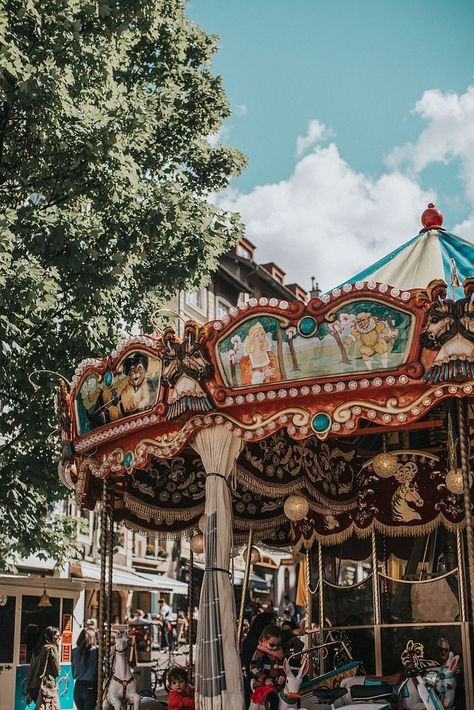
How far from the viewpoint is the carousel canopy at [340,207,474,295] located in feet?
33.4

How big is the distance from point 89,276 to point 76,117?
2283 millimetres

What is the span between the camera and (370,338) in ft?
25.6

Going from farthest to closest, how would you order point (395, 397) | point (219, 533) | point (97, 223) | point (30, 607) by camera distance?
1. point (30, 607)
2. point (97, 223)
3. point (219, 533)
4. point (395, 397)

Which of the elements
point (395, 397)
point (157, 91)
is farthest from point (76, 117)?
point (395, 397)

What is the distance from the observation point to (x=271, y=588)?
42312 mm

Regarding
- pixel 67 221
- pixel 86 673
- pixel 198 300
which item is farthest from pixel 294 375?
pixel 198 300

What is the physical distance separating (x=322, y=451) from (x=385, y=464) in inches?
50.5

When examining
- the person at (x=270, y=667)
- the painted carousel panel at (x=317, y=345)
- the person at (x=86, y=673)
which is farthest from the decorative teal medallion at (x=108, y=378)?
the person at (x=86, y=673)

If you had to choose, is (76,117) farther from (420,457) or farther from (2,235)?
(420,457)

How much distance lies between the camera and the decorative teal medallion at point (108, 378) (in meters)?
9.45

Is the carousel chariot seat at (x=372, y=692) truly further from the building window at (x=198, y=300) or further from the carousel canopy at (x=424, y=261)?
the building window at (x=198, y=300)

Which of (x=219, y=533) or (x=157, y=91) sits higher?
(x=157, y=91)

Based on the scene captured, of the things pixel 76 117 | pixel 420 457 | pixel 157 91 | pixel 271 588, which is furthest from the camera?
pixel 271 588

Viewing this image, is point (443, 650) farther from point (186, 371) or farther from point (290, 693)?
point (186, 371)
